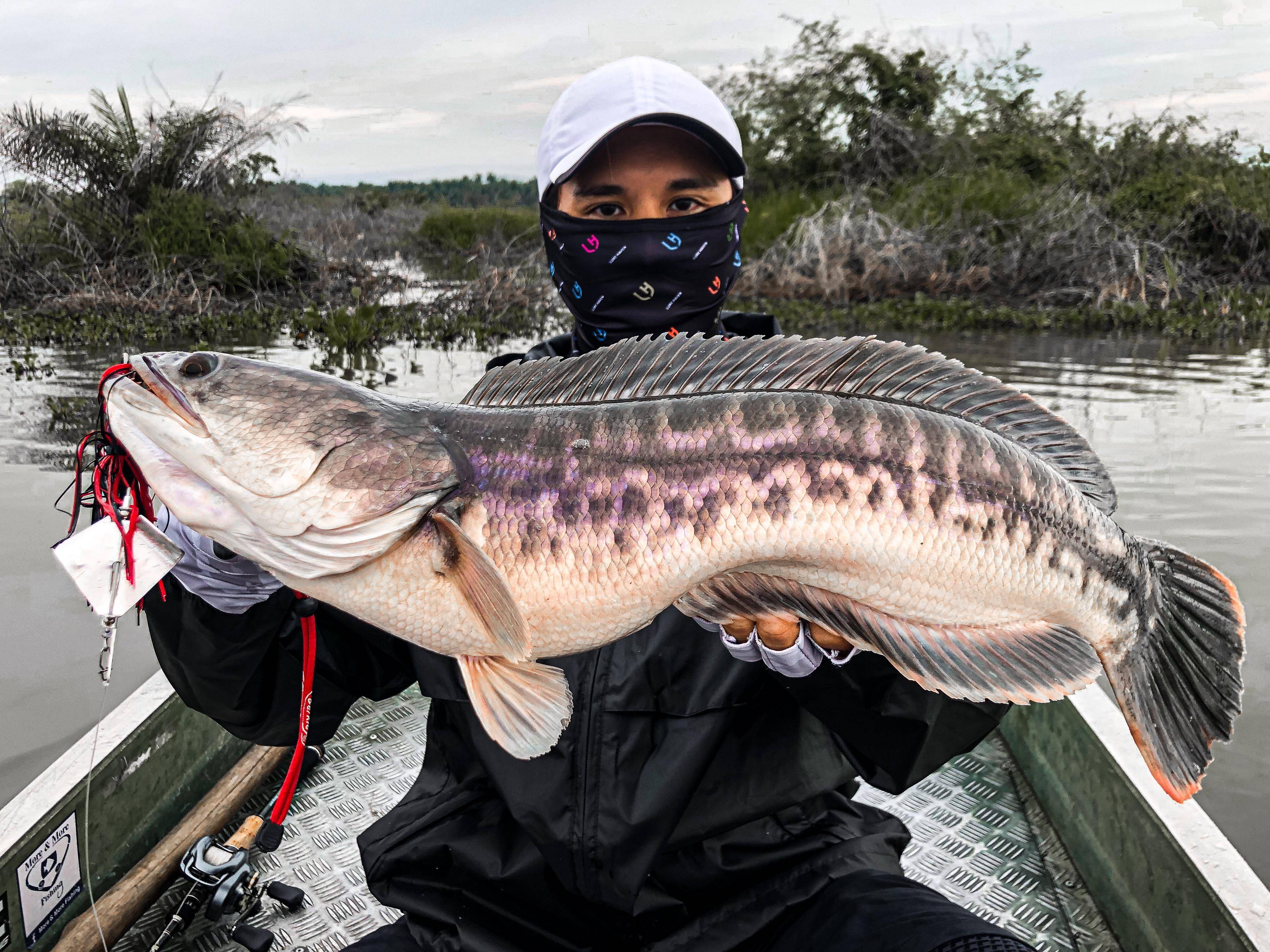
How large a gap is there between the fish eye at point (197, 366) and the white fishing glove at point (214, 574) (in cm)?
32

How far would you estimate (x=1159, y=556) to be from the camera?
190cm

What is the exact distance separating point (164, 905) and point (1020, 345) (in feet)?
40.3

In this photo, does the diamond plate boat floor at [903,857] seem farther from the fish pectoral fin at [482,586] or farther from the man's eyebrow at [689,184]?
the man's eyebrow at [689,184]

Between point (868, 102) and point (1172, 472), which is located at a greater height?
point (868, 102)

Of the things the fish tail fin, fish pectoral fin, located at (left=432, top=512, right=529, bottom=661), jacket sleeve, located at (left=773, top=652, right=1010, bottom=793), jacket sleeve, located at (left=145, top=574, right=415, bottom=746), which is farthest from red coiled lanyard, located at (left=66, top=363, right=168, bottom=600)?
the fish tail fin

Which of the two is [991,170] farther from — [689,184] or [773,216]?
[689,184]

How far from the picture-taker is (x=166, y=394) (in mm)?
1612

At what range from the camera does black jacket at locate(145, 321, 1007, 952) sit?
1.97m

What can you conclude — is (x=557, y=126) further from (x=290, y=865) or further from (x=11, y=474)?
(x=11, y=474)

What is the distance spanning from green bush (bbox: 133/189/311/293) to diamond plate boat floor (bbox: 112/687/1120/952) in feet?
40.2

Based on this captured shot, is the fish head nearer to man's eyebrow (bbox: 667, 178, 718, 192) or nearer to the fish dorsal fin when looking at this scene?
the fish dorsal fin

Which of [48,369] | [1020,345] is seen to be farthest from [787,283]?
[48,369]

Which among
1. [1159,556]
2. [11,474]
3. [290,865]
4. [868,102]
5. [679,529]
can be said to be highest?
[868,102]

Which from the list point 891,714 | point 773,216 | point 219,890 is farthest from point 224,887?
point 773,216
